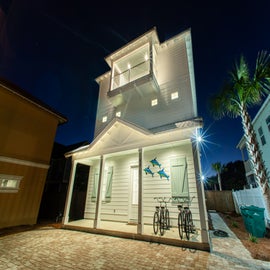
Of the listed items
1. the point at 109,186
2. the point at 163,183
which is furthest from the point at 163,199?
the point at 109,186

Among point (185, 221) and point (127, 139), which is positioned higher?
point (127, 139)

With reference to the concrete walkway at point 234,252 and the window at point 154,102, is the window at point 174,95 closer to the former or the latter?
the window at point 154,102

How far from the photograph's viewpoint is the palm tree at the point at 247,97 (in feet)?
15.7

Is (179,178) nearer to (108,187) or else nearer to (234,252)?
(234,252)

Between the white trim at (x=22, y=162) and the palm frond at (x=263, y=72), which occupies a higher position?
the palm frond at (x=263, y=72)

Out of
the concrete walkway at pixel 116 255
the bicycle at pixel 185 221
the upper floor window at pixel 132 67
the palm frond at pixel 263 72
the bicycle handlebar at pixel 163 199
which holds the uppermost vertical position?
the upper floor window at pixel 132 67

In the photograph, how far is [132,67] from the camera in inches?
319

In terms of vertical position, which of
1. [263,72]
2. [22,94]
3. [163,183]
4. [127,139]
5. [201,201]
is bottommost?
[201,201]

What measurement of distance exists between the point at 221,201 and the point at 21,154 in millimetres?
14005

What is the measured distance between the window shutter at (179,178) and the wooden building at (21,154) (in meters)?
6.90

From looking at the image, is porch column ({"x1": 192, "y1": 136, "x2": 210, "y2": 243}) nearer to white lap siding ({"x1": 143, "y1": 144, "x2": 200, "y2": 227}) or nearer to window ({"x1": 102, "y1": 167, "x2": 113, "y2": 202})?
white lap siding ({"x1": 143, "y1": 144, "x2": 200, "y2": 227})

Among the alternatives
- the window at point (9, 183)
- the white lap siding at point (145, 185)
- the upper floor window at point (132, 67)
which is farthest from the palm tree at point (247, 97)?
the window at point (9, 183)

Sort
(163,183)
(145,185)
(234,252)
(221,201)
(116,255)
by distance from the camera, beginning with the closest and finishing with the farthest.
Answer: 1. (116,255)
2. (234,252)
3. (163,183)
4. (145,185)
5. (221,201)

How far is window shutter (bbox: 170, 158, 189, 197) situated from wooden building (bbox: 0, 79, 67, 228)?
22.6 ft
